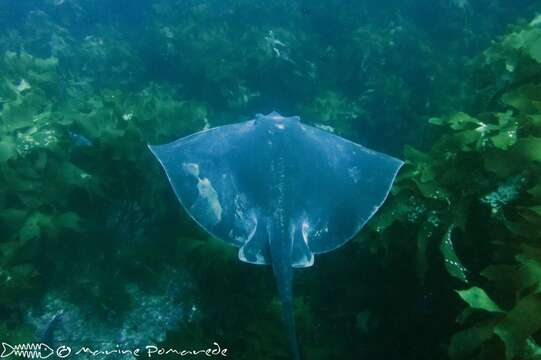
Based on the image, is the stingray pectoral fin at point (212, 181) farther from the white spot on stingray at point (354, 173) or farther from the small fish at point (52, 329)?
the small fish at point (52, 329)

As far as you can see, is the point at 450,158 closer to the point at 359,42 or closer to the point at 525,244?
the point at 525,244

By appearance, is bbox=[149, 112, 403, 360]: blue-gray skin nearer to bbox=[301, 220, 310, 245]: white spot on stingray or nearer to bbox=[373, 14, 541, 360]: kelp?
bbox=[301, 220, 310, 245]: white spot on stingray

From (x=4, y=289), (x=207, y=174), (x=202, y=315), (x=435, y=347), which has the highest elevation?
(x=207, y=174)

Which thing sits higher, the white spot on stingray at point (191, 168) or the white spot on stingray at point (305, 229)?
the white spot on stingray at point (191, 168)

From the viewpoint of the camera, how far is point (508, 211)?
3051mm

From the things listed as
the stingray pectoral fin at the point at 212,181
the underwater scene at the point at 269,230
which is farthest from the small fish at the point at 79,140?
the stingray pectoral fin at the point at 212,181

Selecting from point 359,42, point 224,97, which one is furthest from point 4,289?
point 359,42

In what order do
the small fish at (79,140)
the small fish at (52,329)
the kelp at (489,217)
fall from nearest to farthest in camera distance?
the kelp at (489,217)
the small fish at (52,329)
the small fish at (79,140)

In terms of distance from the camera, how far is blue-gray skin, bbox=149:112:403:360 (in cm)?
332

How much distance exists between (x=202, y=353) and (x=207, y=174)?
67.7 inches

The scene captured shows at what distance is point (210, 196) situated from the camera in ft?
11.6

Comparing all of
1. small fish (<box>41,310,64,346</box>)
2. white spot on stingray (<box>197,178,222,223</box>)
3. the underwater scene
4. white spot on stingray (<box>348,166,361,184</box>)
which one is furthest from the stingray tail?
small fish (<box>41,310,64,346</box>)

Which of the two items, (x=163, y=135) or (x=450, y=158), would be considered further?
(x=163, y=135)

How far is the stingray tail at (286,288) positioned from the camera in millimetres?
2666
